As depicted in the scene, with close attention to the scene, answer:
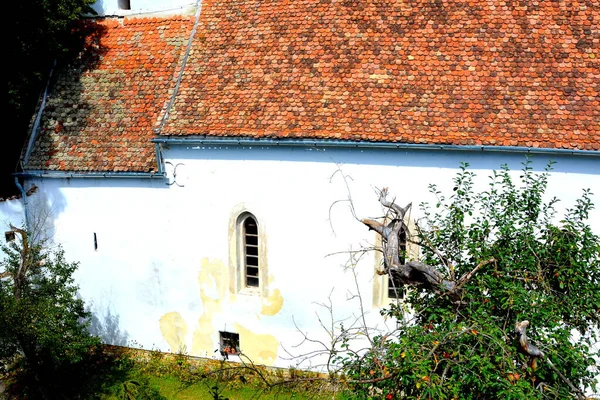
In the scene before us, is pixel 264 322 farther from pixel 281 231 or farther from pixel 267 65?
pixel 267 65

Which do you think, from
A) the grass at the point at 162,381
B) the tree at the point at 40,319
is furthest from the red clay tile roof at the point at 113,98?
the grass at the point at 162,381

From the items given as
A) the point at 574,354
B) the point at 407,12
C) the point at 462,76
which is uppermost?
the point at 407,12

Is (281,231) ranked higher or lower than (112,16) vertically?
lower

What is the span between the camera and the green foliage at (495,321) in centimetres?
793

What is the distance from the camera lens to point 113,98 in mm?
17969

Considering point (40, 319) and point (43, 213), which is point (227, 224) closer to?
point (40, 319)

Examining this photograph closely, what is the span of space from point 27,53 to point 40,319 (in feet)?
24.1

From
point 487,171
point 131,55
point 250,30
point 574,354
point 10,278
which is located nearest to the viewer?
point 574,354

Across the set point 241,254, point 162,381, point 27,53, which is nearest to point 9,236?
point 27,53

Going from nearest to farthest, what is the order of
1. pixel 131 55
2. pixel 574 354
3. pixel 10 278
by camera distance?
pixel 574 354 < pixel 10 278 < pixel 131 55

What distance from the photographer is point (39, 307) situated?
14938mm

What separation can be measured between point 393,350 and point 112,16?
1541cm

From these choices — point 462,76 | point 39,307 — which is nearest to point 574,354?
point 462,76

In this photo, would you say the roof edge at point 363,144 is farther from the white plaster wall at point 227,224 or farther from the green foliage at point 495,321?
the green foliage at point 495,321
